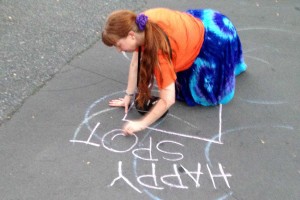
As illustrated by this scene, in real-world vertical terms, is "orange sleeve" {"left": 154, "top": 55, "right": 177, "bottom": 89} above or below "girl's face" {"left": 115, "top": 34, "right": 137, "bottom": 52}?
below

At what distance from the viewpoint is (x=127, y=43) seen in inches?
95.4

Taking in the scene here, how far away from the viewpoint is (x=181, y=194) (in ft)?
8.09

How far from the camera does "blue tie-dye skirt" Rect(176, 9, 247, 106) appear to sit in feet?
9.96

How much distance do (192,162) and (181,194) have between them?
0.31m

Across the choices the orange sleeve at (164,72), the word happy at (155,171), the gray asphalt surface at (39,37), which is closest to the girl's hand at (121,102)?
the word happy at (155,171)

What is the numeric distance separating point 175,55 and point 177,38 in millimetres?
A: 135

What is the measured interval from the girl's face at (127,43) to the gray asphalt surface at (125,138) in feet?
2.49

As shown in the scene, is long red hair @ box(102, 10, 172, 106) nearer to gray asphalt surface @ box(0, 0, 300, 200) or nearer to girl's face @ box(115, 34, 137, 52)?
girl's face @ box(115, 34, 137, 52)

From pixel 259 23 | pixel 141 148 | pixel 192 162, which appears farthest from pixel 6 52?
pixel 259 23

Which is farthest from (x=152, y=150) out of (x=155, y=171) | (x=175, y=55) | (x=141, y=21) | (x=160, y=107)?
(x=141, y=21)

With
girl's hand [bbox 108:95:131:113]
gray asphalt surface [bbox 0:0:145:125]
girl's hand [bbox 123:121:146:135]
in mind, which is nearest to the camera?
girl's hand [bbox 123:121:146:135]

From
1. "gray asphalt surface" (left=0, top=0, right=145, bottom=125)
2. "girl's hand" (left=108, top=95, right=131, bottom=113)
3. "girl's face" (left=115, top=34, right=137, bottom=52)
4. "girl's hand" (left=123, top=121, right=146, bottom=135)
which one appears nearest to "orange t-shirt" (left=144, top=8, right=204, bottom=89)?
"girl's face" (left=115, top=34, right=137, bottom=52)

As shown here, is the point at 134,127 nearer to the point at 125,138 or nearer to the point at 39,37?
the point at 125,138

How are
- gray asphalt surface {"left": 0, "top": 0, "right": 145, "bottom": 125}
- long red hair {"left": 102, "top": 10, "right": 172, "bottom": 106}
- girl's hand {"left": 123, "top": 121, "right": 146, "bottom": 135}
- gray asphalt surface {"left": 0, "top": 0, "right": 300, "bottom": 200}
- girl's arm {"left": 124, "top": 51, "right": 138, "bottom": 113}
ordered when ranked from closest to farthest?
long red hair {"left": 102, "top": 10, "right": 172, "bottom": 106} < gray asphalt surface {"left": 0, "top": 0, "right": 300, "bottom": 200} < girl's hand {"left": 123, "top": 121, "right": 146, "bottom": 135} < girl's arm {"left": 124, "top": 51, "right": 138, "bottom": 113} < gray asphalt surface {"left": 0, "top": 0, "right": 145, "bottom": 125}
